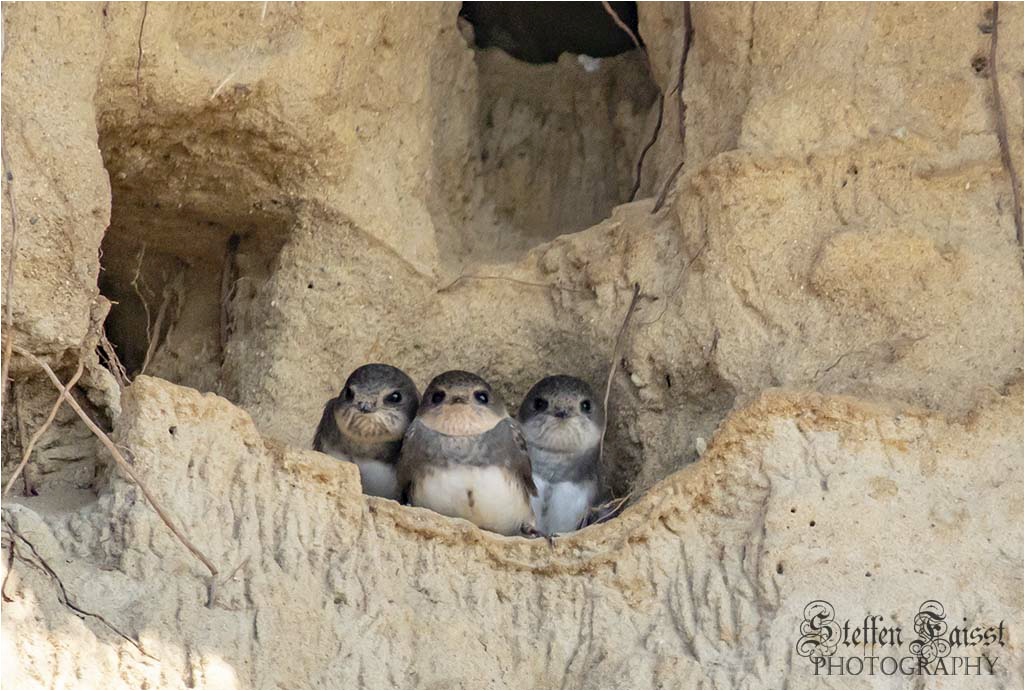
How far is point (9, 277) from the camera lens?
4402mm

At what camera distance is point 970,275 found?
194 inches

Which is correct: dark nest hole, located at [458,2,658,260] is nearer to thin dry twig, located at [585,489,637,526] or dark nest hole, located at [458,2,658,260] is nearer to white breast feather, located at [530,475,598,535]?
white breast feather, located at [530,475,598,535]

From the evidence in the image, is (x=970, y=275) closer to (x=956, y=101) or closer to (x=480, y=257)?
(x=956, y=101)

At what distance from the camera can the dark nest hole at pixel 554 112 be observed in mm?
6262

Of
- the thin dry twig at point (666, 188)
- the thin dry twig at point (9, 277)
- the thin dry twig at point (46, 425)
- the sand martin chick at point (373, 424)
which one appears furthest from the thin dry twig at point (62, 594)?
the thin dry twig at point (666, 188)

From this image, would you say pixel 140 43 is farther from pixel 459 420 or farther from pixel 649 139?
pixel 649 139

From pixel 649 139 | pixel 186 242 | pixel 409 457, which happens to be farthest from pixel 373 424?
pixel 649 139

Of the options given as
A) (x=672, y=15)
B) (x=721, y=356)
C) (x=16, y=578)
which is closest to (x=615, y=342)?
(x=721, y=356)

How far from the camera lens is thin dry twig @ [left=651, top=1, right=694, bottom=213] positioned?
550 centimetres

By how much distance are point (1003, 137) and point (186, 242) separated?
282 cm

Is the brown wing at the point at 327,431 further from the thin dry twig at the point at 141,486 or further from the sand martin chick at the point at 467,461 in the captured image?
the thin dry twig at the point at 141,486

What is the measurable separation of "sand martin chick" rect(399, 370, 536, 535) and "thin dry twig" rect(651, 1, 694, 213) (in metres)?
0.91
